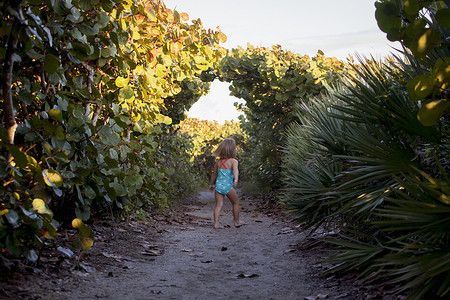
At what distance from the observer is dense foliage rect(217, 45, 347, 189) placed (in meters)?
8.95

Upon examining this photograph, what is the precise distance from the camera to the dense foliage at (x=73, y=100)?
8.14 ft

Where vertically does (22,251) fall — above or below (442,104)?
below

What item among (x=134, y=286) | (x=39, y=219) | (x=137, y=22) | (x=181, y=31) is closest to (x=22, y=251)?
(x=39, y=219)

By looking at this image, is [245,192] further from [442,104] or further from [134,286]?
[442,104]

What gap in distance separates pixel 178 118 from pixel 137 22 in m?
5.75

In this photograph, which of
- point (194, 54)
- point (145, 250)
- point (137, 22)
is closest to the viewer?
point (137, 22)

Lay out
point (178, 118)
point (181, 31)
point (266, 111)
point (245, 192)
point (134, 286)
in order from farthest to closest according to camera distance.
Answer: point (245, 192) < point (266, 111) < point (178, 118) < point (181, 31) < point (134, 286)

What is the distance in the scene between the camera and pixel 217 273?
143 inches

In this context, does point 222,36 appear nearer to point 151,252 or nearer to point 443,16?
point 151,252

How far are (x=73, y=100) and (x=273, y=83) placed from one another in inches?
241

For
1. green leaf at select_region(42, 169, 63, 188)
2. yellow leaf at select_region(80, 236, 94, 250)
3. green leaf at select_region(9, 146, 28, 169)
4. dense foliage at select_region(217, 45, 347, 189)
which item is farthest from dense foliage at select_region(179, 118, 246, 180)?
green leaf at select_region(9, 146, 28, 169)

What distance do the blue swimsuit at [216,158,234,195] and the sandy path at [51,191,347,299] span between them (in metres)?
1.35

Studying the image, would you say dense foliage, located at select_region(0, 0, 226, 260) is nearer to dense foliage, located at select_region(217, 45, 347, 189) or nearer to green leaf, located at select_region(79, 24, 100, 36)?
green leaf, located at select_region(79, 24, 100, 36)

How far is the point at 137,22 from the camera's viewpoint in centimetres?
402
